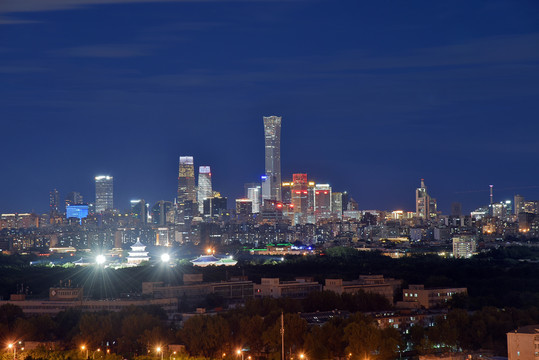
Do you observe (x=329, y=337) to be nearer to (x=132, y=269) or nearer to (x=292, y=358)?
(x=292, y=358)

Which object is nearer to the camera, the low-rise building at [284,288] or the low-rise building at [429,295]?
the low-rise building at [429,295]

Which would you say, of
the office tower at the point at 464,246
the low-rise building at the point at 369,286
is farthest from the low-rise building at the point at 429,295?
the office tower at the point at 464,246

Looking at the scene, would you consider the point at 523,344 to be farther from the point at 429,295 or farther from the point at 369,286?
the point at 369,286

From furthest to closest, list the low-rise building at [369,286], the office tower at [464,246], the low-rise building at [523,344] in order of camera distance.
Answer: the office tower at [464,246]
the low-rise building at [369,286]
the low-rise building at [523,344]

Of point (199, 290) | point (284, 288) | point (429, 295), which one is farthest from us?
point (199, 290)

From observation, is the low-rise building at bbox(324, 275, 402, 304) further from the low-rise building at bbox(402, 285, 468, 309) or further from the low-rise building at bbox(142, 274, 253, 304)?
the low-rise building at bbox(142, 274, 253, 304)

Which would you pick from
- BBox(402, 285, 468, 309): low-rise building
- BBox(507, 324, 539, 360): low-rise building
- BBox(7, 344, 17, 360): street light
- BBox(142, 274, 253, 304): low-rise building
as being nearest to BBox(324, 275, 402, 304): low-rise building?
BBox(402, 285, 468, 309): low-rise building

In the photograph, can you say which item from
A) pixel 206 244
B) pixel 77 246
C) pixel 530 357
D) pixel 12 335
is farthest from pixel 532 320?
pixel 77 246

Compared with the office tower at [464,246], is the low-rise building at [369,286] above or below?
below

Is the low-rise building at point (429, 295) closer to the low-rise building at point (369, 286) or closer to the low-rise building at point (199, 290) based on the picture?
the low-rise building at point (369, 286)

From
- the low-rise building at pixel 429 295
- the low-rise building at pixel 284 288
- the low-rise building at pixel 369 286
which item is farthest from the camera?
the low-rise building at pixel 284 288

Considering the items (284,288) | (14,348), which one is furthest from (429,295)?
(14,348)

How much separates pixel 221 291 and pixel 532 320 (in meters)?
26.5

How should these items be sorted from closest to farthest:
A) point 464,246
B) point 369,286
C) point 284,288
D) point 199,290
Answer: point 369,286 → point 284,288 → point 199,290 → point 464,246
